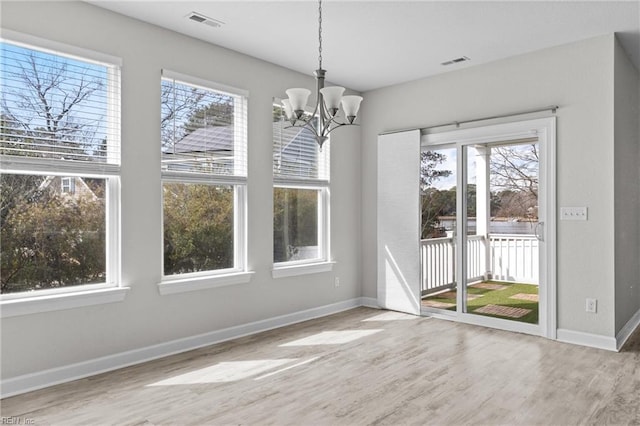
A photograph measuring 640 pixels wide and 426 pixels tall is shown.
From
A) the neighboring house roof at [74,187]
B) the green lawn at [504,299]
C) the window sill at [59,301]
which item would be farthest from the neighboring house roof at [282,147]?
the green lawn at [504,299]

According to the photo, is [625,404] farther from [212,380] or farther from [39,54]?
[39,54]

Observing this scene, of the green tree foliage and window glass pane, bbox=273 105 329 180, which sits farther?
the green tree foliage

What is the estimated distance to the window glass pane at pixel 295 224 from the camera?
4.88 metres

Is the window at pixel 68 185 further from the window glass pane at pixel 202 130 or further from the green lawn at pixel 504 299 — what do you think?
the green lawn at pixel 504 299

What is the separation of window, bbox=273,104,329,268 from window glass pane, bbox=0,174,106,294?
1869mm

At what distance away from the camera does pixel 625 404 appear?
286cm

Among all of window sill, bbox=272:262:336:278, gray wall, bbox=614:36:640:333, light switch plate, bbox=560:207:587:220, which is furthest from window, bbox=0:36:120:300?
gray wall, bbox=614:36:640:333

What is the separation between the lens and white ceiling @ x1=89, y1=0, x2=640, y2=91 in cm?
341

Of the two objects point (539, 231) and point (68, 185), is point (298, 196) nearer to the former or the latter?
point (68, 185)

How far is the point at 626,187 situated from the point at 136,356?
16.1 feet

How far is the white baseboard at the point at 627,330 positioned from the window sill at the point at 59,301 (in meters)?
4.37

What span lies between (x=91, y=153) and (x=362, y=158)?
3427mm

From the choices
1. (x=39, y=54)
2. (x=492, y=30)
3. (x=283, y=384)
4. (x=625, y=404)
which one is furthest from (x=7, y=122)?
(x=625, y=404)

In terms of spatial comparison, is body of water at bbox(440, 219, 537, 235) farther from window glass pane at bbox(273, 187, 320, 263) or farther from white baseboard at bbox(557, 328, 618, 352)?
window glass pane at bbox(273, 187, 320, 263)
